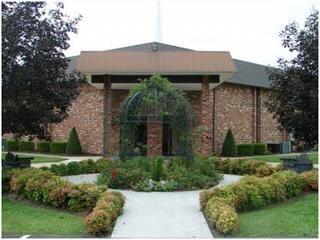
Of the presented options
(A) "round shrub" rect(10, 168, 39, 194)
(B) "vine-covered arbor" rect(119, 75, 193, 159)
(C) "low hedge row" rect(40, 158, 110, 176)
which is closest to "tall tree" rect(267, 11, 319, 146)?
(B) "vine-covered arbor" rect(119, 75, 193, 159)

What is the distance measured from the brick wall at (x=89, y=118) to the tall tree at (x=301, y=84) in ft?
42.4

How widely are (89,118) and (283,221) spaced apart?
1925 centimetres

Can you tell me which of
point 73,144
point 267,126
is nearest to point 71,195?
point 73,144

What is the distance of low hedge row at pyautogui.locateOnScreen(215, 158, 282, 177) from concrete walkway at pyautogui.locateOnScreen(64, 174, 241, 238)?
352 centimetres

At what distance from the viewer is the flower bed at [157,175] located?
11.6 m

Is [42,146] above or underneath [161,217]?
above

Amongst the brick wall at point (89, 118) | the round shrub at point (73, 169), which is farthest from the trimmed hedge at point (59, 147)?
the round shrub at point (73, 169)

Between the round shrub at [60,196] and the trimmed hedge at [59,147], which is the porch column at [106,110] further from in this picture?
the round shrub at [60,196]

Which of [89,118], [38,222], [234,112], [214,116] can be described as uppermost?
[234,112]

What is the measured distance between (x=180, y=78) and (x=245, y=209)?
11772mm

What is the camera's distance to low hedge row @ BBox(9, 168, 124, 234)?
709 centimetres

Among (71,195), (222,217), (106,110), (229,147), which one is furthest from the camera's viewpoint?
(229,147)

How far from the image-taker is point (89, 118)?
2594 centimetres

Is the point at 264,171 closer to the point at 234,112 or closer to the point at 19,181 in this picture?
the point at 19,181
